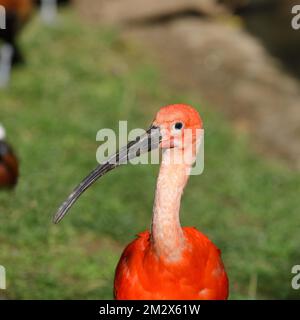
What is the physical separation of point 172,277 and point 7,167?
3.09 metres

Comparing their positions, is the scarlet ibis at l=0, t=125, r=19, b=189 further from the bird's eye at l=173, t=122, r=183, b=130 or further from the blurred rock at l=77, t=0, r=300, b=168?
the blurred rock at l=77, t=0, r=300, b=168

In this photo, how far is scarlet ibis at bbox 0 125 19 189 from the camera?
699cm

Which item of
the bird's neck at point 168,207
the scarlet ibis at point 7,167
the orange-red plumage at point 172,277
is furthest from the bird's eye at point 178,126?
the scarlet ibis at point 7,167

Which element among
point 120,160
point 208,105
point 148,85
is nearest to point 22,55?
point 148,85

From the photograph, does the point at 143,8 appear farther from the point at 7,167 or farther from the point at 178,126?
the point at 178,126

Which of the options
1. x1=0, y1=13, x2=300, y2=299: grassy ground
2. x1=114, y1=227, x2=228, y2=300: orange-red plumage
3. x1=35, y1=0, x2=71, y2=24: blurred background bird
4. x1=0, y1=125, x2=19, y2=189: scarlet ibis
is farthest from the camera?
x1=35, y1=0, x2=71, y2=24: blurred background bird

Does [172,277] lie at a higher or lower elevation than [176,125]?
lower

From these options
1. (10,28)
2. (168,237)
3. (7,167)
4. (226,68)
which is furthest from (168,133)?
(226,68)

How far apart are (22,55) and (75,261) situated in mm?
4748

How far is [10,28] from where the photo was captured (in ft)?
31.9

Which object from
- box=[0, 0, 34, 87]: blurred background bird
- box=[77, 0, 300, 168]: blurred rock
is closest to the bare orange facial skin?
box=[77, 0, 300, 168]: blurred rock

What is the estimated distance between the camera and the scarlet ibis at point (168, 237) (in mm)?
4262

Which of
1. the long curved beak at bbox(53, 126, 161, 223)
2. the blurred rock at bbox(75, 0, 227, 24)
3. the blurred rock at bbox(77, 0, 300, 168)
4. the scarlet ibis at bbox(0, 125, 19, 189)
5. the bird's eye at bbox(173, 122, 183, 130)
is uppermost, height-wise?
the blurred rock at bbox(75, 0, 227, 24)

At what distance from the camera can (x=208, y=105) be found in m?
9.98
